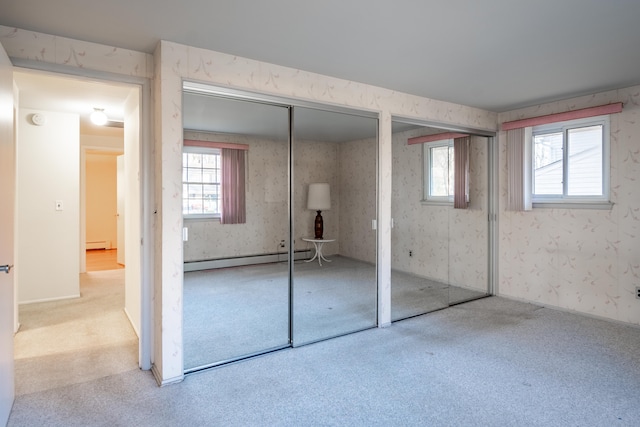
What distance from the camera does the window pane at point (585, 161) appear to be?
3.88m

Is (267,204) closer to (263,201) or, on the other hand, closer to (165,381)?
(263,201)

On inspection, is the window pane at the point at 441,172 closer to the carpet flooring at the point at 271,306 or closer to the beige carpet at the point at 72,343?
the carpet flooring at the point at 271,306

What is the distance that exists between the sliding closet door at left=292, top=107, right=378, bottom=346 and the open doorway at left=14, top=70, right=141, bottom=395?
1.47m

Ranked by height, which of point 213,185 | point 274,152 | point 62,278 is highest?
point 274,152

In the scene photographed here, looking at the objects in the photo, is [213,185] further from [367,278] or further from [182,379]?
[367,278]

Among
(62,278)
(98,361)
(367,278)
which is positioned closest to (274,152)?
(367,278)

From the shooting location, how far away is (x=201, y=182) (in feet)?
9.48

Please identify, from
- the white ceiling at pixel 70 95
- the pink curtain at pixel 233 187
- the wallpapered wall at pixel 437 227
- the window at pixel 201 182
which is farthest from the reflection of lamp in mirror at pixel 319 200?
the white ceiling at pixel 70 95

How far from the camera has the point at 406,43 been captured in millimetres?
2574

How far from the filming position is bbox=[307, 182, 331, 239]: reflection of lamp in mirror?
3400mm

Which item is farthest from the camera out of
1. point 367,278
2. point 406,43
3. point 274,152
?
point 367,278

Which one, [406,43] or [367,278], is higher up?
[406,43]

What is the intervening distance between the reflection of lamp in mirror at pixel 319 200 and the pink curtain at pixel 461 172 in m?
1.91

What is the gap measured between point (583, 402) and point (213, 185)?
3014 mm
